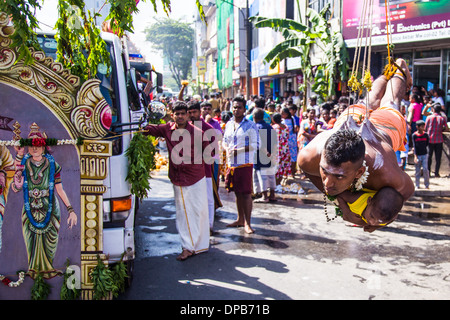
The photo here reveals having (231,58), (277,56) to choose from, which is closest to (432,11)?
(277,56)

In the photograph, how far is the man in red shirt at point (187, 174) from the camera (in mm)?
5547

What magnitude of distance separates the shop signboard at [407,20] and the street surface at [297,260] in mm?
5219

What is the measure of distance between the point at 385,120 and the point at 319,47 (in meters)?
11.2

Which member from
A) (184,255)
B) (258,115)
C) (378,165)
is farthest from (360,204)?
(258,115)

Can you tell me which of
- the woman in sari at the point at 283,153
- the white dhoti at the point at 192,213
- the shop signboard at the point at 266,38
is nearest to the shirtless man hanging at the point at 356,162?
the white dhoti at the point at 192,213

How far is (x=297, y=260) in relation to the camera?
565 centimetres

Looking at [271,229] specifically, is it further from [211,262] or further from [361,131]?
[361,131]

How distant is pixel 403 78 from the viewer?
471cm

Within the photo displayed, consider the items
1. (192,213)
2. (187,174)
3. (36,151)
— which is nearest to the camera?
(36,151)

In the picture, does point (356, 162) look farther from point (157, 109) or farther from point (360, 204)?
point (157, 109)

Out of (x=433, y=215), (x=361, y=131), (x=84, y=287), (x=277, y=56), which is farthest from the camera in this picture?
(x=277, y=56)

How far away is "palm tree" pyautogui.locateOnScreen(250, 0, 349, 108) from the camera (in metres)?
12.8
